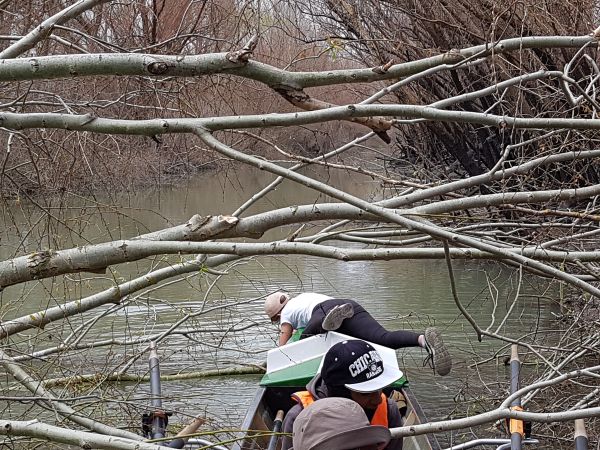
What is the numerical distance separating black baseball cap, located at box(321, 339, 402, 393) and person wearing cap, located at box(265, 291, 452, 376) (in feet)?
8.43

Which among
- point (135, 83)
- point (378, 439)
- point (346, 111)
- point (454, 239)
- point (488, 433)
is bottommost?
point (488, 433)

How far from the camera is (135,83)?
21.9ft

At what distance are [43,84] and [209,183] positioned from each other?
1425cm

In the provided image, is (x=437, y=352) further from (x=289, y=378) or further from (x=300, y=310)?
Answer: (x=300, y=310)

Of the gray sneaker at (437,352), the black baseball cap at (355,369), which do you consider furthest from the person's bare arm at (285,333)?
the black baseball cap at (355,369)

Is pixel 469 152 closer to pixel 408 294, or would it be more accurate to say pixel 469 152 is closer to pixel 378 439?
pixel 408 294

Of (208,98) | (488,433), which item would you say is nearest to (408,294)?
(488,433)

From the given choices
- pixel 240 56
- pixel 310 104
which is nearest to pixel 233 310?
pixel 310 104

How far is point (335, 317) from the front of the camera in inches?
258

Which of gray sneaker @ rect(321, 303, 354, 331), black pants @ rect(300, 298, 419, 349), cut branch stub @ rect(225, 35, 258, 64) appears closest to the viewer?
cut branch stub @ rect(225, 35, 258, 64)

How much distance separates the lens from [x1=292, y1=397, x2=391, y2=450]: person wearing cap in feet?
8.09

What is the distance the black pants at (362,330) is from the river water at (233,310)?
16.9 inches

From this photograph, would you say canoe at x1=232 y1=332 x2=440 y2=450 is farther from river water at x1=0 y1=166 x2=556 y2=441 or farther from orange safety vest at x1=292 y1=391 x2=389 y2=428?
orange safety vest at x1=292 y1=391 x2=389 y2=428

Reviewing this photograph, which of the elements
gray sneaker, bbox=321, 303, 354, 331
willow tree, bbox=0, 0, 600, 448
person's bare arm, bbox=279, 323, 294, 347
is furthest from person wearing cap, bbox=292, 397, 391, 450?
person's bare arm, bbox=279, 323, 294, 347
